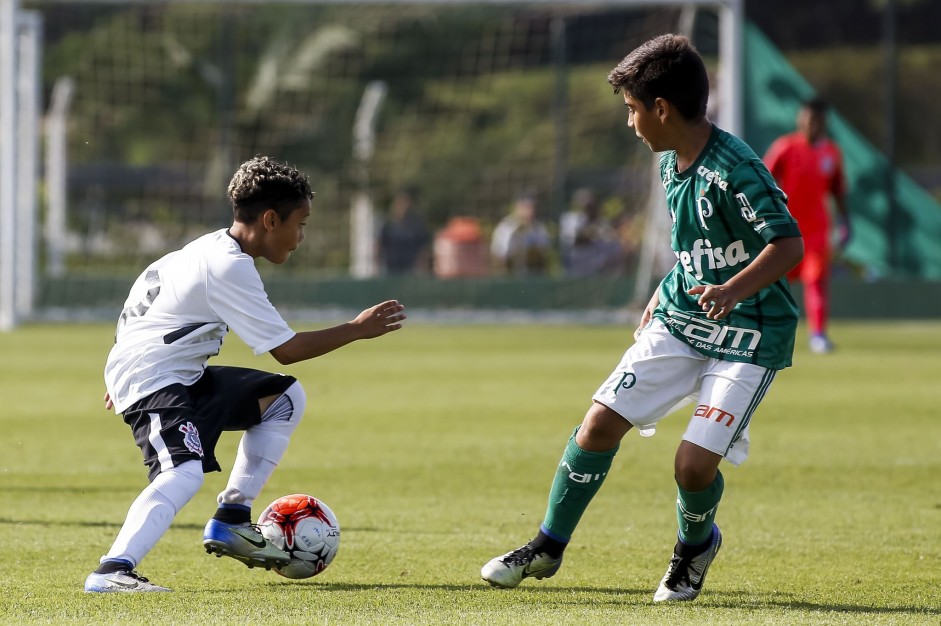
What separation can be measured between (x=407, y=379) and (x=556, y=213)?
1043cm

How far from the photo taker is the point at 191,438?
4.93m

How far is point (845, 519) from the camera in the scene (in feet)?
22.0

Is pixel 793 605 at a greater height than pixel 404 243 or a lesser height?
greater

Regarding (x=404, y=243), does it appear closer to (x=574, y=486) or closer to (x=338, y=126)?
(x=338, y=126)

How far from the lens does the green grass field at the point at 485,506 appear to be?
4.76m

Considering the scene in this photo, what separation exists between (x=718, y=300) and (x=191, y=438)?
67.2 inches

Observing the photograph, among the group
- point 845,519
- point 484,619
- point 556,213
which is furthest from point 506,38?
point 484,619

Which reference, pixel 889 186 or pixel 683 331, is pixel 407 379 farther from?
pixel 889 186

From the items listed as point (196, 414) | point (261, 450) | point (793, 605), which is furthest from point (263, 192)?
point (793, 605)

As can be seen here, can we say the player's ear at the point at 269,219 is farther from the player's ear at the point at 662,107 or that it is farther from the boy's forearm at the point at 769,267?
the boy's forearm at the point at 769,267

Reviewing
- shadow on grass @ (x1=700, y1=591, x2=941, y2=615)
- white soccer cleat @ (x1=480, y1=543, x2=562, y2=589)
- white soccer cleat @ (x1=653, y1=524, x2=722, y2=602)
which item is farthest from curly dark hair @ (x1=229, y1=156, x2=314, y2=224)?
shadow on grass @ (x1=700, y1=591, x2=941, y2=615)

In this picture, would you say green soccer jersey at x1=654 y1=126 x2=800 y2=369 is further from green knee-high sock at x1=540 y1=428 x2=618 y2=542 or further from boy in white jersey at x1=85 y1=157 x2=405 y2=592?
boy in white jersey at x1=85 y1=157 x2=405 y2=592

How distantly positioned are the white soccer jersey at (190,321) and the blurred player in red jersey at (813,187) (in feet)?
32.5

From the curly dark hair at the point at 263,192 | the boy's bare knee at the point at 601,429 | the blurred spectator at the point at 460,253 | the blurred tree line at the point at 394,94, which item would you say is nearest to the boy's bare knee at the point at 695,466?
the boy's bare knee at the point at 601,429
